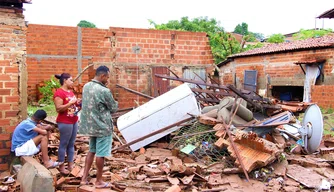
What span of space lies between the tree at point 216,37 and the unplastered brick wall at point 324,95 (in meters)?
10.6

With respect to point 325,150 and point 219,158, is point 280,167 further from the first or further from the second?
point 325,150

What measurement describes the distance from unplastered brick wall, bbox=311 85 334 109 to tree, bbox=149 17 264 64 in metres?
10.6

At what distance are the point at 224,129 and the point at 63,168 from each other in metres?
3.17

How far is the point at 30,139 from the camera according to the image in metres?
4.89

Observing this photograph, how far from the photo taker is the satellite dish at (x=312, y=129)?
677 cm

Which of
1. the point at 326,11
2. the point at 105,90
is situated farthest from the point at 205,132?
the point at 326,11

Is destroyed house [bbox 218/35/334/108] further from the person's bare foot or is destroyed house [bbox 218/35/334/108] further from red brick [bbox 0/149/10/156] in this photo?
red brick [bbox 0/149/10/156]

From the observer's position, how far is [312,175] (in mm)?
5875

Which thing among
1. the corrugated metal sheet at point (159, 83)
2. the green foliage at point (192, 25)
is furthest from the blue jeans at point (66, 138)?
the green foliage at point (192, 25)

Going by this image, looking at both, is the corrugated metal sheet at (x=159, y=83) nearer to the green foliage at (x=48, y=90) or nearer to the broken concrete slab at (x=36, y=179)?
the green foliage at (x=48, y=90)

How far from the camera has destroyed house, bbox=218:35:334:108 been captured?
51.3ft

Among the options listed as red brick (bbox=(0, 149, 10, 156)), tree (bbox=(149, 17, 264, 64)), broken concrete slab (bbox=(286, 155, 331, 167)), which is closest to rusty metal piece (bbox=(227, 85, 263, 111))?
broken concrete slab (bbox=(286, 155, 331, 167))

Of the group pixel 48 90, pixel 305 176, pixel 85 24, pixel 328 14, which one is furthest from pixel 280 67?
pixel 85 24

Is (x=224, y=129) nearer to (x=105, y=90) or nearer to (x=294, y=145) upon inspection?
(x=294, y=145)
